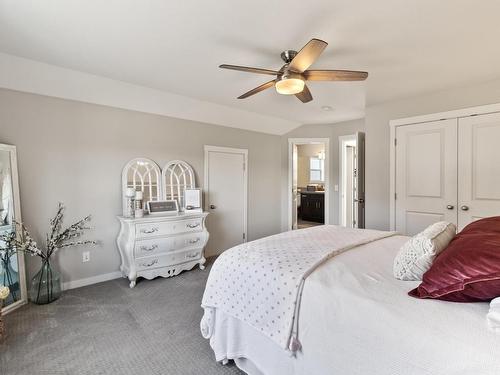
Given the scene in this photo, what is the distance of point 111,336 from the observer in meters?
2.10

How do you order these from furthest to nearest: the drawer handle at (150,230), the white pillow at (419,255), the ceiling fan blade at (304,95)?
the drawer handle at (150,230) → the ceiling fan blade at (304,95) → the white pillow at (419,255)

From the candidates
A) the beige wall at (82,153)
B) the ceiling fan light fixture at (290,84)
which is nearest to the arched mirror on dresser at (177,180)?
the beige wall at (82,153)

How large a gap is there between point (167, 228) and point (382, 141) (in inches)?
121

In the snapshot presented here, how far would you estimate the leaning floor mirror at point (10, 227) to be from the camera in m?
2.48

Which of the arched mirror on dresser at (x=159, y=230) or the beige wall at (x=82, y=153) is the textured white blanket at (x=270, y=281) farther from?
the beige wall at (x=82, y=153)

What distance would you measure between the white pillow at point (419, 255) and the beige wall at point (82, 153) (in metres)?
3.08

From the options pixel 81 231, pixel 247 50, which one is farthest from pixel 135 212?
pixel 247 50

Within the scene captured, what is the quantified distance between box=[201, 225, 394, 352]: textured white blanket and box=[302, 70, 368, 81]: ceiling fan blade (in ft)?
4.15

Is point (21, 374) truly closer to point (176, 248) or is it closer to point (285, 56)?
point (176, 248)

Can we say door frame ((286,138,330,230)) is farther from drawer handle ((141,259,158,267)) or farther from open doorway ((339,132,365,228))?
drawer handle ((141,259,158,267))

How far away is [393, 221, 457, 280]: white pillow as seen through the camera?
4.18 ft

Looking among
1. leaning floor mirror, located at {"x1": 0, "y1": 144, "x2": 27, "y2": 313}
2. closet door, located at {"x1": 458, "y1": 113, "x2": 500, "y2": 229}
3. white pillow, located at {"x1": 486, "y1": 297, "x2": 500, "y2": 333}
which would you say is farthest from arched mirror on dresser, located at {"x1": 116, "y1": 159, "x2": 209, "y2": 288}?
closet door, located at {"x1": 458, "y1": 113, "x2": 500, "y2": 229}

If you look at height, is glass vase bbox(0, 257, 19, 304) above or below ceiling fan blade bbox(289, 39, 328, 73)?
below

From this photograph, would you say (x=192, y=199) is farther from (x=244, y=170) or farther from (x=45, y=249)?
(x=45, y=249)
